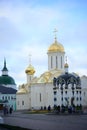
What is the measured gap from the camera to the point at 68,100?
2763 inches

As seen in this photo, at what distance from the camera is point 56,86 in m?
71.8

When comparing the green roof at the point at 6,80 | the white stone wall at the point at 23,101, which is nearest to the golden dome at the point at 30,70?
the white stone wall at the point at 23,101

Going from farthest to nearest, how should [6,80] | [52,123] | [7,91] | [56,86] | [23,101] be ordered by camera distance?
[6,80]
[7,91]
[23,101]
[56,86]
[52,123]

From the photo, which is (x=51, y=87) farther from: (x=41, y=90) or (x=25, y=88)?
(x=25, y=88)

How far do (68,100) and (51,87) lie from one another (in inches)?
179

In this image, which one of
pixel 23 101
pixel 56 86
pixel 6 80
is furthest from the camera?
pixel 6 80

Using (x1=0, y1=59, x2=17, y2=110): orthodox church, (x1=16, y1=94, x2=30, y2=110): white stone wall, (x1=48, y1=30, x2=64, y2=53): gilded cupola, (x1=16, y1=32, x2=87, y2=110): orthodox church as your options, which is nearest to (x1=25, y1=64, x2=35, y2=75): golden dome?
(x1=16, y1=94, x2=30, y2=110): white stone wall

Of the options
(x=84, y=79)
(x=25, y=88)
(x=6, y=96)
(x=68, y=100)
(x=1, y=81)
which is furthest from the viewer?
(x=1, y=81)

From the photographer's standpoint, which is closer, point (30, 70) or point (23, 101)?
point (23, 101)

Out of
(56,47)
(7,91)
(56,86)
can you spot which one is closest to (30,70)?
(56,47)

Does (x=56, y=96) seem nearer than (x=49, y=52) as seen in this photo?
Yes

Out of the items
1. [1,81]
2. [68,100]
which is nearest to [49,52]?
[68,100]

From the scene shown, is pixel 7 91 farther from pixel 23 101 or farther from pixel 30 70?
pixel 23 101

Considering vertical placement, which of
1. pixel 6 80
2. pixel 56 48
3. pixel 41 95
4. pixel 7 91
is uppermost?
pixel 56 48
